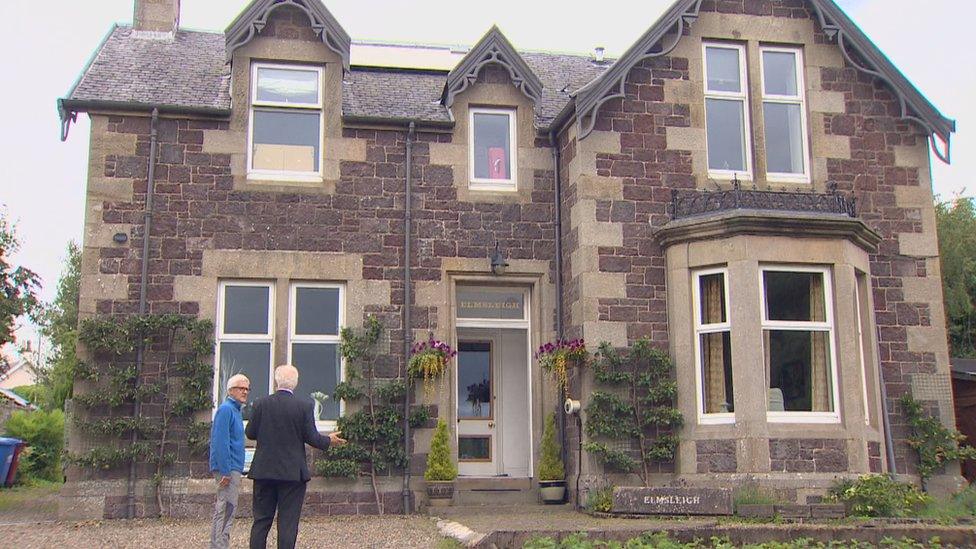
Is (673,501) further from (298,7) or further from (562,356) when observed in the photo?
(298,7)

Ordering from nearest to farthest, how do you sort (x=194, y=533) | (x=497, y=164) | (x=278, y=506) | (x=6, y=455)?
(x=278, y=506)
(x=194, y=533)
(x=497, y=164)
(x=6, y=455)

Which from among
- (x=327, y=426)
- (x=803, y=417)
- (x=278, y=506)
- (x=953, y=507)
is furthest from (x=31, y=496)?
(x=953, y=507)

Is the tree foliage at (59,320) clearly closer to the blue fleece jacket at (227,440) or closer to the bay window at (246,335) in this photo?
the bay window at (246,335)

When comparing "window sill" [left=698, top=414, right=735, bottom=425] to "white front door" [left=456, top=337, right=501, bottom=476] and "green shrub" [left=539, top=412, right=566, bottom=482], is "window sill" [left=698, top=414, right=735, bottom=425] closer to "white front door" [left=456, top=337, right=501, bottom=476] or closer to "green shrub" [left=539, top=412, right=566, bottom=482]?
"green shrub" [left=539, top=412, right=566, bottom=482]

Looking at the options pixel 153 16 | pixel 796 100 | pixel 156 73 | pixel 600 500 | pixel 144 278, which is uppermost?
pixel 153 16

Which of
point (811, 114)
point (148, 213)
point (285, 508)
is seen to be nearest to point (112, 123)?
point (148, 213)

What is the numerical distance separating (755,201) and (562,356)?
3.24 meters

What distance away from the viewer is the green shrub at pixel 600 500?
12.2 m

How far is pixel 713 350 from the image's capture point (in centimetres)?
1312

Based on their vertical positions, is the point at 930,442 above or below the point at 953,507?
above

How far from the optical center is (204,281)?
44.3 feet

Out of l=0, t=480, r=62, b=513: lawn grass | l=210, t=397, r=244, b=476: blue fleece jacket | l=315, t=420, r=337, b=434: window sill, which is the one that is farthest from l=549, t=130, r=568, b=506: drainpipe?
l=0, t=480, r=62, b=513: lawn grass

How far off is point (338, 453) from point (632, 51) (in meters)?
6.69

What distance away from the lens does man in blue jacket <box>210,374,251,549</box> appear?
29.3 ft
